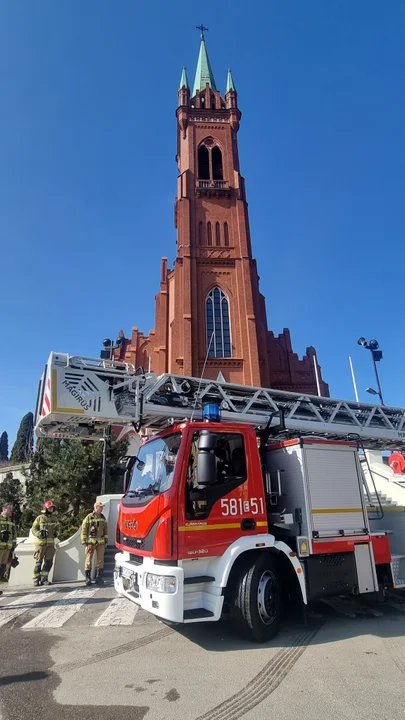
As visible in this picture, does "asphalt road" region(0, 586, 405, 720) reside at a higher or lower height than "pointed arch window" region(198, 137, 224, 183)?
lower


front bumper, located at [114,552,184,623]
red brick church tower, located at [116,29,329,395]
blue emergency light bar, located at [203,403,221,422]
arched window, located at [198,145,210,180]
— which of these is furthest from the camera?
arched window, located at [198,145,210,180]

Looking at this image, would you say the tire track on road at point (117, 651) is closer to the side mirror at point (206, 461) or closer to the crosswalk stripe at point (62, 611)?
the crosswalk stripe at point (62, 611)

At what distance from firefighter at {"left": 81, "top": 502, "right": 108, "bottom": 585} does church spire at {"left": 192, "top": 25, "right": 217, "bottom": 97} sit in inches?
1427

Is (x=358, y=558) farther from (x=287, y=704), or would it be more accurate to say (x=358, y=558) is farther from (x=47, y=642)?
(x=47, y=642)

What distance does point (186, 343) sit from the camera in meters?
24.1

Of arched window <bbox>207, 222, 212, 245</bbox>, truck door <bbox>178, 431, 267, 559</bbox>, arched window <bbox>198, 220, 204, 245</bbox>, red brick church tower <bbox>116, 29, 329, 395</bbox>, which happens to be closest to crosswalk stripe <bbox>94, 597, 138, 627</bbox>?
truck door <bbox>178, 431, 267, 559</bbox>

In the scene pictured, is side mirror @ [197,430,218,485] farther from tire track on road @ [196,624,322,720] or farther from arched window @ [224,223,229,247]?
arched window @ [224,223,229,247]

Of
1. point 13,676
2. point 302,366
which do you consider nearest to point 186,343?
point 302,366

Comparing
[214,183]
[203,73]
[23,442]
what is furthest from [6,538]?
[23,442]

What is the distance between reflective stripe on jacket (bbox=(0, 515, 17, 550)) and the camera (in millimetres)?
7664

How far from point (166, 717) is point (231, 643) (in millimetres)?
1806

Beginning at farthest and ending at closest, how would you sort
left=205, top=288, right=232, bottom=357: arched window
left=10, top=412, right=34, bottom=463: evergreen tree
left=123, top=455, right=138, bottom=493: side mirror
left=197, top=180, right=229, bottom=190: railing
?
left=10, top=412, right=34, bottom=463: evergreen tree → left=197, top=180, right=229, bottom=190: railing → left=205, top=288, right=232, bottom=357: arched window → left=123, top=455, right=138, bottom=493: side mirror

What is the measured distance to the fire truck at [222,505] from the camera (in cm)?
458

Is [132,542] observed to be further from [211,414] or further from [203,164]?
[203,164]
